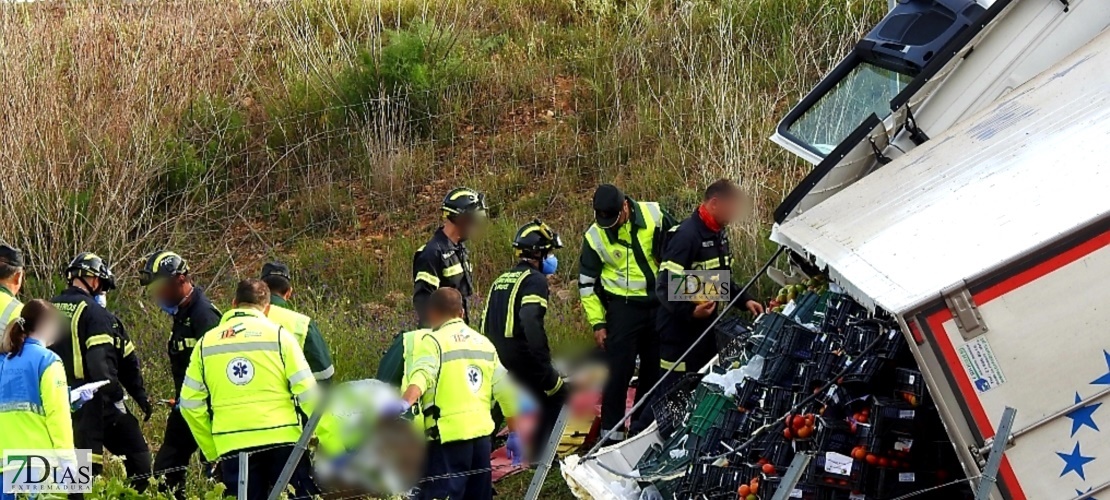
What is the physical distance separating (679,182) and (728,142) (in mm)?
632

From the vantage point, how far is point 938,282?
5.09 m

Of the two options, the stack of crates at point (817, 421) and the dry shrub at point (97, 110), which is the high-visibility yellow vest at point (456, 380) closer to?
the stack of crates at point (817, 421)

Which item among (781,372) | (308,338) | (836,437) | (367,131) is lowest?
(836,437)

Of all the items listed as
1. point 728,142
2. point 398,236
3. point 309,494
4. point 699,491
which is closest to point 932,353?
point 699,491

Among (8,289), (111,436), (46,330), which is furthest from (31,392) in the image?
(8,289)

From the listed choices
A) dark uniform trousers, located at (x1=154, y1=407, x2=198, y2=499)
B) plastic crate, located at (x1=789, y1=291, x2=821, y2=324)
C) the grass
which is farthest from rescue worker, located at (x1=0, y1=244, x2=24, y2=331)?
plastic crate, located at (x1=789, y1=291, x2=821, y2=324)

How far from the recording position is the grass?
1197cm

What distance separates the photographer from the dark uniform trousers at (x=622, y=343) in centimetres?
879

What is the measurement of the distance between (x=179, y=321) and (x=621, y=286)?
106 inches

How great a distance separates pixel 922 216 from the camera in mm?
5812

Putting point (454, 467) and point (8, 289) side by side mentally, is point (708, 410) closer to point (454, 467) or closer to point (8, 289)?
point (454, 467)

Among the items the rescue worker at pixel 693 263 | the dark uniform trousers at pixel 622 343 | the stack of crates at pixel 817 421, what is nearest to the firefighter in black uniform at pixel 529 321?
the dark uniform trousers at pixel 622 343

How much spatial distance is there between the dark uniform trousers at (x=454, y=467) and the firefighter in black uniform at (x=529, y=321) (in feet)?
4.16

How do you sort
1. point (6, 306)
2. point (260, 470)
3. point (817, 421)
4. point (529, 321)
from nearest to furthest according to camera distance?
1. point (817, 421)
2. point (260, 470)
3. point (6, 306)
4. point (529, 321)
